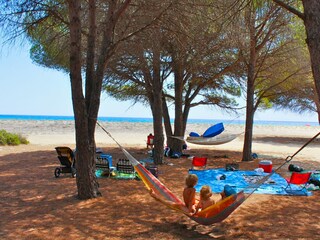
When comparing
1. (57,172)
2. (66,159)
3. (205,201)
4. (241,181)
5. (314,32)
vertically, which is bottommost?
(241,181)

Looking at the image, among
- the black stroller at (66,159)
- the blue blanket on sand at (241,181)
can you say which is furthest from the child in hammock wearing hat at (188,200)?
the black stroller at (66,159)

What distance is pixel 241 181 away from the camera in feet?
21.7

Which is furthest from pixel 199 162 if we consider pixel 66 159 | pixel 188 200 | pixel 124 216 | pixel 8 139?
pixel 8 139

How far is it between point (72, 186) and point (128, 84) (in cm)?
703

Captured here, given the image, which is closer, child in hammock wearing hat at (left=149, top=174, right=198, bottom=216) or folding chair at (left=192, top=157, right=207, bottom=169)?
child in hammock wearing hat at (left=149, top=174, right=198, bottom=216)

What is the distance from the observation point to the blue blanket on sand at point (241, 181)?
578 cm

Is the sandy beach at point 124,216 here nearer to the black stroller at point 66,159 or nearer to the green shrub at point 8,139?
the black stroller at point 66,159

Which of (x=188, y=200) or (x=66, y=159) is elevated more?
(x=66, y=159)

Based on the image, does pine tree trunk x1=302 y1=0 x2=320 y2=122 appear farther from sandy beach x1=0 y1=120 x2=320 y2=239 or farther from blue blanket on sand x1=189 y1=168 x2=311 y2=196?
blue blanket on sand x1=189 y1=168 x2=311 y2=196

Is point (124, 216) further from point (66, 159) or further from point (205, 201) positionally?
point (66, 159)

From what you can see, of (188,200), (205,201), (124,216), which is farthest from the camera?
(124,216)

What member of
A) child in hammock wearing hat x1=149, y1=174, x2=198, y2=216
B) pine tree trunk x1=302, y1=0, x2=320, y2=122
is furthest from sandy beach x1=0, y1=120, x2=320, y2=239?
pine tree trunk x1=302, y1=0, x2=320, y2=122

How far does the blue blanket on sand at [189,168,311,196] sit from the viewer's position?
19.0 feet

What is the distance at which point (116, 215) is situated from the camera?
4.06m
